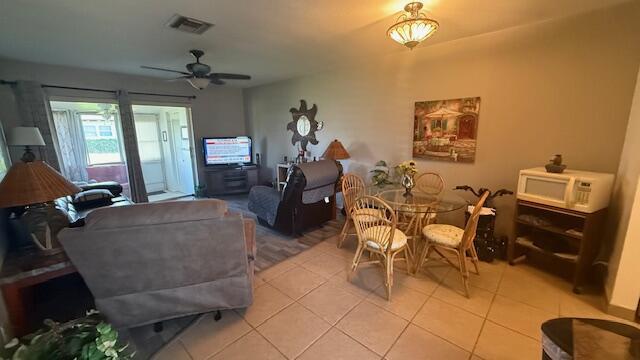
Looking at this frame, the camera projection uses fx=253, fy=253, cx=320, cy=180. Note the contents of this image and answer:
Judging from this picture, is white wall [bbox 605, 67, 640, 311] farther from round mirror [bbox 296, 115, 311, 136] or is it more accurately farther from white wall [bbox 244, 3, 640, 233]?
round mirror [bbox 296, 115, 311, 136]

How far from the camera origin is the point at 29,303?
1903mm

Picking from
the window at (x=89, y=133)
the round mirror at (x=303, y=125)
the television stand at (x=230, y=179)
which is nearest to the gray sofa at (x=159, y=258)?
the round mirror at (x=303, y=125)

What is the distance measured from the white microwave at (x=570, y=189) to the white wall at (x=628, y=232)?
0.41 ft

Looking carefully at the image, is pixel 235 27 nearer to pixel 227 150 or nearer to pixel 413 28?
pixel 413 28

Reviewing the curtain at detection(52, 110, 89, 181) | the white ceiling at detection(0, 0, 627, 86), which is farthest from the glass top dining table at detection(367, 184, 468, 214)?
the curtain at detection(52, 110, 89, 181)

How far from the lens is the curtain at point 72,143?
5266 millimetres

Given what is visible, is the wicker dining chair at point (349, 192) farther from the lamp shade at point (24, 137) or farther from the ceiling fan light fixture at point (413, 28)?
the lamp shade at point (24, 137)

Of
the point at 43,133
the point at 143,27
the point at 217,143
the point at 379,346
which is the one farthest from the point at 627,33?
the point at 43,133

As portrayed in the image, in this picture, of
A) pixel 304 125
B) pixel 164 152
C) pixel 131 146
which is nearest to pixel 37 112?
pixel 131 146

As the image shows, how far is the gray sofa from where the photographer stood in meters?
1.44

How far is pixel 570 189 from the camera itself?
208 cm

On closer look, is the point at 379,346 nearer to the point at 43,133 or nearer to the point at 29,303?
the point at 29,303

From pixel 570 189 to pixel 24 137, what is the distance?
5.86 m

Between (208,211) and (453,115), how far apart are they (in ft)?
9.57
